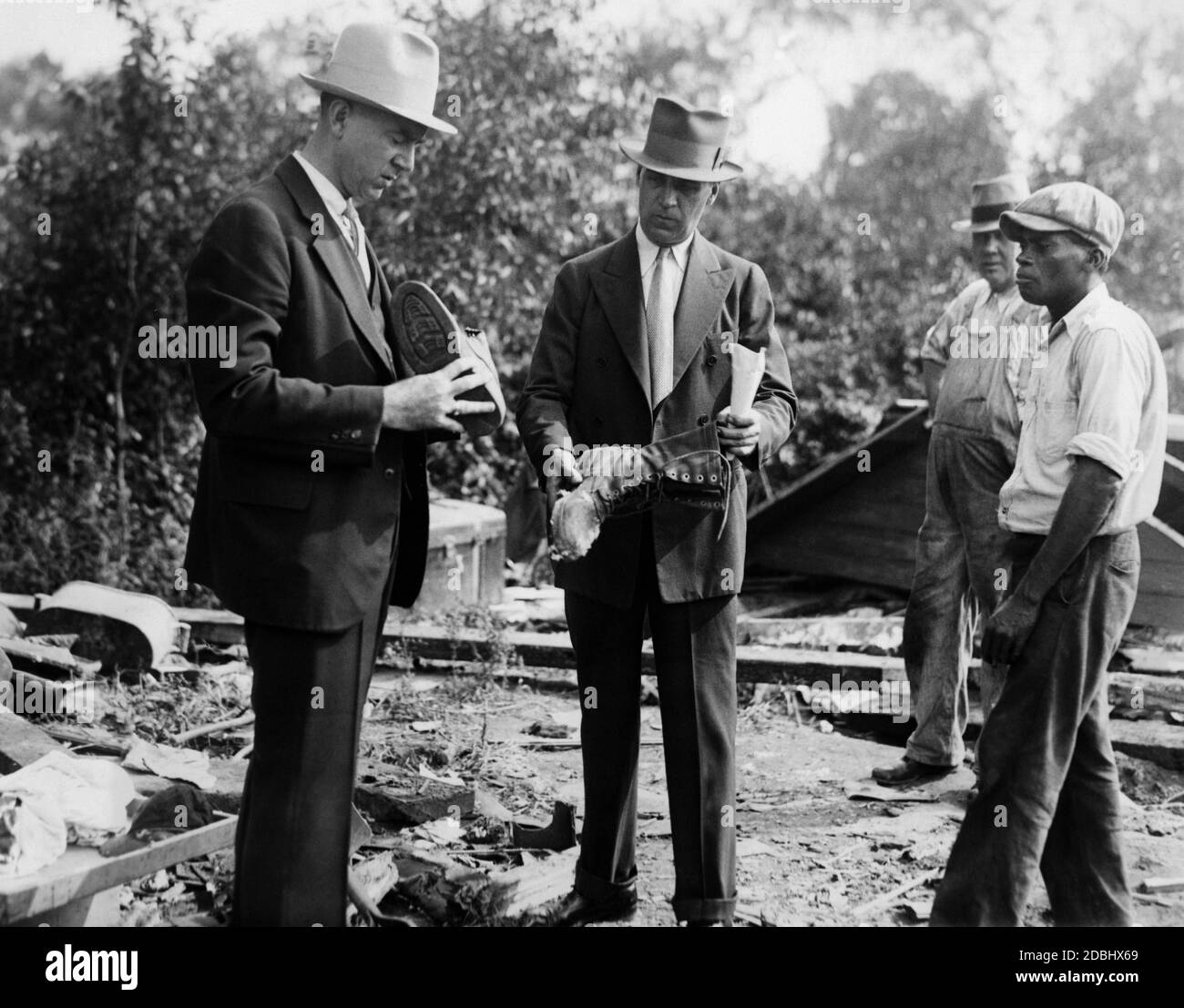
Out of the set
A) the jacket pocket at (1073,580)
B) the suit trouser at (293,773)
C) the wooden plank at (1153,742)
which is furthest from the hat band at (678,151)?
the wooden plank at (1153,742)

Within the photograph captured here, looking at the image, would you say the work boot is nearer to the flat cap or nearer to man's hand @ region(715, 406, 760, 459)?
man's hand @ region(715, 406, 760, 459)

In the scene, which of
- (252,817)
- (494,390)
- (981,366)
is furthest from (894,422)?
(252,817)

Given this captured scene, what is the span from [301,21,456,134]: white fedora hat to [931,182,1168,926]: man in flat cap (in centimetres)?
159

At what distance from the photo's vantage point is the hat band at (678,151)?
13.8 ft

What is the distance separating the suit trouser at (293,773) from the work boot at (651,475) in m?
0.80

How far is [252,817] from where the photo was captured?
356 centimetres

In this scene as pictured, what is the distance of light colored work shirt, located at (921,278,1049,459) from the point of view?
5738 millimetres

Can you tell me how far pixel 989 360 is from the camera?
5.86 m

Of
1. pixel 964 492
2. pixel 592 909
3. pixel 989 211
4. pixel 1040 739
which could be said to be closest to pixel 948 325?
pixel 989 211

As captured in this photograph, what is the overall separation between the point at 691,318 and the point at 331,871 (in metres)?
1.90

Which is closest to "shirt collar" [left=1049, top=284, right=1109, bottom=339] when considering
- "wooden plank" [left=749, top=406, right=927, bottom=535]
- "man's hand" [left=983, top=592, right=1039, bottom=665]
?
"man's hand" [left=983, top=592, right=1039, bottom=665]

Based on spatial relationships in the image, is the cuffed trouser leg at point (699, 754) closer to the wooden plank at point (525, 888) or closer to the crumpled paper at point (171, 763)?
the wooden plank at point (525, 888)
